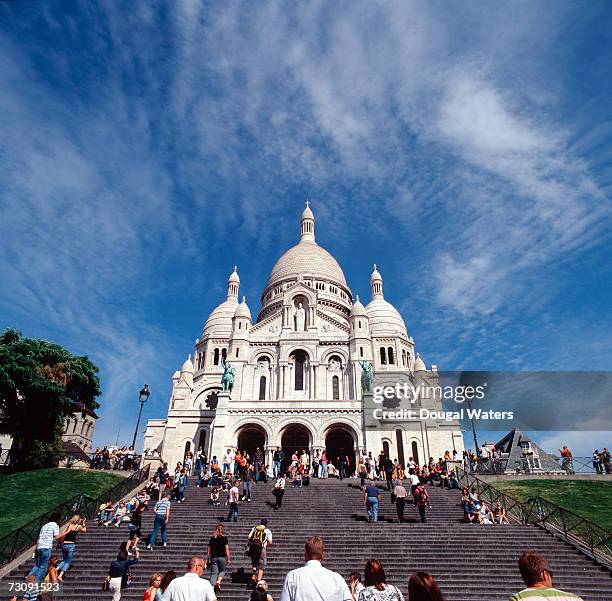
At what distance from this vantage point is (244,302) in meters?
43.8

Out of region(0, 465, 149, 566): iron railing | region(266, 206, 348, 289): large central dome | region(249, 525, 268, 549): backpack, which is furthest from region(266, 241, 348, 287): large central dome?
region(249, 525, 268, 549): backpack

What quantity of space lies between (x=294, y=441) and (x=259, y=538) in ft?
81.1

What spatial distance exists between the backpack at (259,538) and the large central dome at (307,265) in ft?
140

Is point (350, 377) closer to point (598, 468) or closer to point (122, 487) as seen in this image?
point (598, 468)

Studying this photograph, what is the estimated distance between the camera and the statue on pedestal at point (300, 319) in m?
41.8

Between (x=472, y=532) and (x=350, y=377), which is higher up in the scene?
(x=350, y=377)

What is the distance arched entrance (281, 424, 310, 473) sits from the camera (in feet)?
116

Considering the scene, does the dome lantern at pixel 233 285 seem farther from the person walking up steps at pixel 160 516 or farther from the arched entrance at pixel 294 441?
the person walking up steps at pixel 160 516

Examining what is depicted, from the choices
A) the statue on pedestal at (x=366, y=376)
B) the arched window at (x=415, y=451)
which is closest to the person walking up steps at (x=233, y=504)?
the statue on pedestal at (x=366, y=376)

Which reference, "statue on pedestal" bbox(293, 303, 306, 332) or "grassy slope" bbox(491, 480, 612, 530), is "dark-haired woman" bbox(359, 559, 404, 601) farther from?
"statue on pedestal" bbox(293, 303, 306, 332)

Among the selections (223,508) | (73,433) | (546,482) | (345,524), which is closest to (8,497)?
(223,508)

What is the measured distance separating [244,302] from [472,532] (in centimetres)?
3101

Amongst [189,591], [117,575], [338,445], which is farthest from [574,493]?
[189,591]

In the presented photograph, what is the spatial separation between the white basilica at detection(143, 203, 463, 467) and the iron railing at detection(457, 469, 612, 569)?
49.0 feet
